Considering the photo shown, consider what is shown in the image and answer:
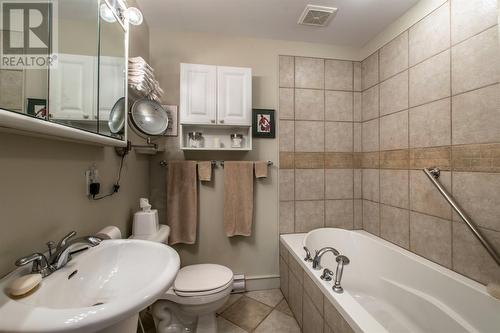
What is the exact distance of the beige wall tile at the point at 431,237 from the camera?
1354 millimetres

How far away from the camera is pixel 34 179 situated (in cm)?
73

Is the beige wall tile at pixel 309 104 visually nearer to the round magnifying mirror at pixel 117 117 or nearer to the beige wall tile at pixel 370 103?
the beige wall tile at pixel 370 103

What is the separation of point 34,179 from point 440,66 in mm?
2222

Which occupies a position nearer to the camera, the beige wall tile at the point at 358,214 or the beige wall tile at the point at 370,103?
the beige wall tile at the point at 370,103

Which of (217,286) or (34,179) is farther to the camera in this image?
(217,286)

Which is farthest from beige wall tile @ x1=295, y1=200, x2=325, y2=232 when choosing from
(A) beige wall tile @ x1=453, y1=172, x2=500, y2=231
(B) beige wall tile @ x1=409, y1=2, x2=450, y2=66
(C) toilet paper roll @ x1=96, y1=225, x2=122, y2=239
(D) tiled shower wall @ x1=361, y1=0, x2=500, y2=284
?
(C) toilet paper roll @ x1=96, y1=225, x2=122, y2=239

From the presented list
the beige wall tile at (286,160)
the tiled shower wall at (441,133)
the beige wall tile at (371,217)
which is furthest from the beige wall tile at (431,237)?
the beige wall tile at (286,160)

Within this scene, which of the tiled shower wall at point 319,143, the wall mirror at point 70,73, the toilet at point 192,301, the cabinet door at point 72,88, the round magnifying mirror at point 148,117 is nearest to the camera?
the wall mirror at point 70,73

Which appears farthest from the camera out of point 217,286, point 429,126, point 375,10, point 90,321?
point 375,10

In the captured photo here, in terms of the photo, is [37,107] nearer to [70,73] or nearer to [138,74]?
[70,73]

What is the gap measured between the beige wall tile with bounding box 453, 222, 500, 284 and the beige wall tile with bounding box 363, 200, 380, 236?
0.65 metres

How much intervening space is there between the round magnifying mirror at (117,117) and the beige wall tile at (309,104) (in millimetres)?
1467

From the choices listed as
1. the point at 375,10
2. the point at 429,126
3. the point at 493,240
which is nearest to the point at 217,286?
the point at 493,240

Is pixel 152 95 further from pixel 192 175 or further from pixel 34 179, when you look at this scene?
pixel 34 179
